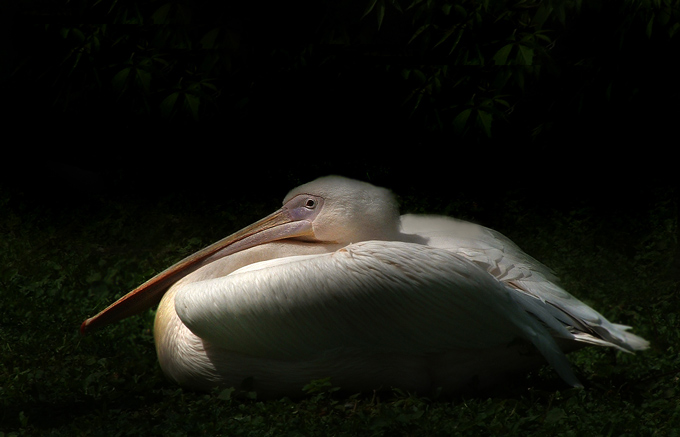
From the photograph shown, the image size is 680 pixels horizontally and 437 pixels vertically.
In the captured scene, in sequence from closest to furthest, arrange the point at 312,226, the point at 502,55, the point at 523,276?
the point at 523,276
the point at 312,226
the point at 502,55

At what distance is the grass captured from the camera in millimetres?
2770

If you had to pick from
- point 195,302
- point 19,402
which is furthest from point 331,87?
point 19,402

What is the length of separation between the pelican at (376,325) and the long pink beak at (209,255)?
0.39 m

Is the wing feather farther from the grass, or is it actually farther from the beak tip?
the beak tip

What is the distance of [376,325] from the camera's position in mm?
2973

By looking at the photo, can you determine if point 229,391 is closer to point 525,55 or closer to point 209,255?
point 209,255

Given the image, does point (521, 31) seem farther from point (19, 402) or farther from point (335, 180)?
point (19, 402)

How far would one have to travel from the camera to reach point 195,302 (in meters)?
3.07

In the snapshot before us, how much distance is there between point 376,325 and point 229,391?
23.5 inches

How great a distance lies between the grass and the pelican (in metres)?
0.09

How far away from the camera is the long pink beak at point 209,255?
12.1ft

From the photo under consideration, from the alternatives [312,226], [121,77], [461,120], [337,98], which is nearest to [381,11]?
[461,120]

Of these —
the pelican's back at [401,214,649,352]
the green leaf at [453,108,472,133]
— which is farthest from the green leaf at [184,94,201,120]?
the pelican's back at [401,214,649,352]

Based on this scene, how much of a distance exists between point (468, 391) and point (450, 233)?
828mm
